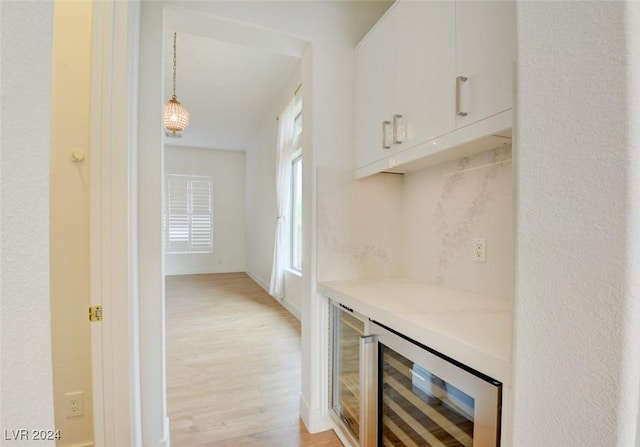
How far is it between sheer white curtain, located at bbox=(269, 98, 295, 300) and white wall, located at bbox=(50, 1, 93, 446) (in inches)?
111

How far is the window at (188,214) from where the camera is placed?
6820 millimetres

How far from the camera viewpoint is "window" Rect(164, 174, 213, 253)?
269 inches

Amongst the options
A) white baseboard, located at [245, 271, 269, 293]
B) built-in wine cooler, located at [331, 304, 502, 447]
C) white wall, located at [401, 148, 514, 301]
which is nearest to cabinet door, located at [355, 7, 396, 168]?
white wall, located at [401, 148, 514, 301]

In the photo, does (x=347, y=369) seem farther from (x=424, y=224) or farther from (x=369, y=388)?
(x=424, y=224)

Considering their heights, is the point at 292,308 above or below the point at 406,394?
below

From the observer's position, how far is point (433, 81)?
122 centimetres

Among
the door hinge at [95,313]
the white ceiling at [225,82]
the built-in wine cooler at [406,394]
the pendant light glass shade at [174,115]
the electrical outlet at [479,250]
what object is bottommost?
the built-in wine cooler at [406,394]

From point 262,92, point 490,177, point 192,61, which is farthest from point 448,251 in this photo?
point 262,92

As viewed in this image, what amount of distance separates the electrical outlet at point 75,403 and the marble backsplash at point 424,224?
1349mm

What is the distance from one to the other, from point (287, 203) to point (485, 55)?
359cm

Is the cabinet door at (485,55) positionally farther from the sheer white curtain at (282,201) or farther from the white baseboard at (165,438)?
the sheer white curtain at (282,201)

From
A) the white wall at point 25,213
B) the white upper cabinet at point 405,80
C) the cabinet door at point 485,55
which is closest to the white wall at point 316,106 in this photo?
the white upper cabinet at point 405,80

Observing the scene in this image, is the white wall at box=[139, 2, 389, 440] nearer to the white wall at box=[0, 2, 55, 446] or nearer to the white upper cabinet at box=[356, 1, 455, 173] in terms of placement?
the white upper cabinet at box=[356, 1, 455, 173]

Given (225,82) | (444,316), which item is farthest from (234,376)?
(225,82)
